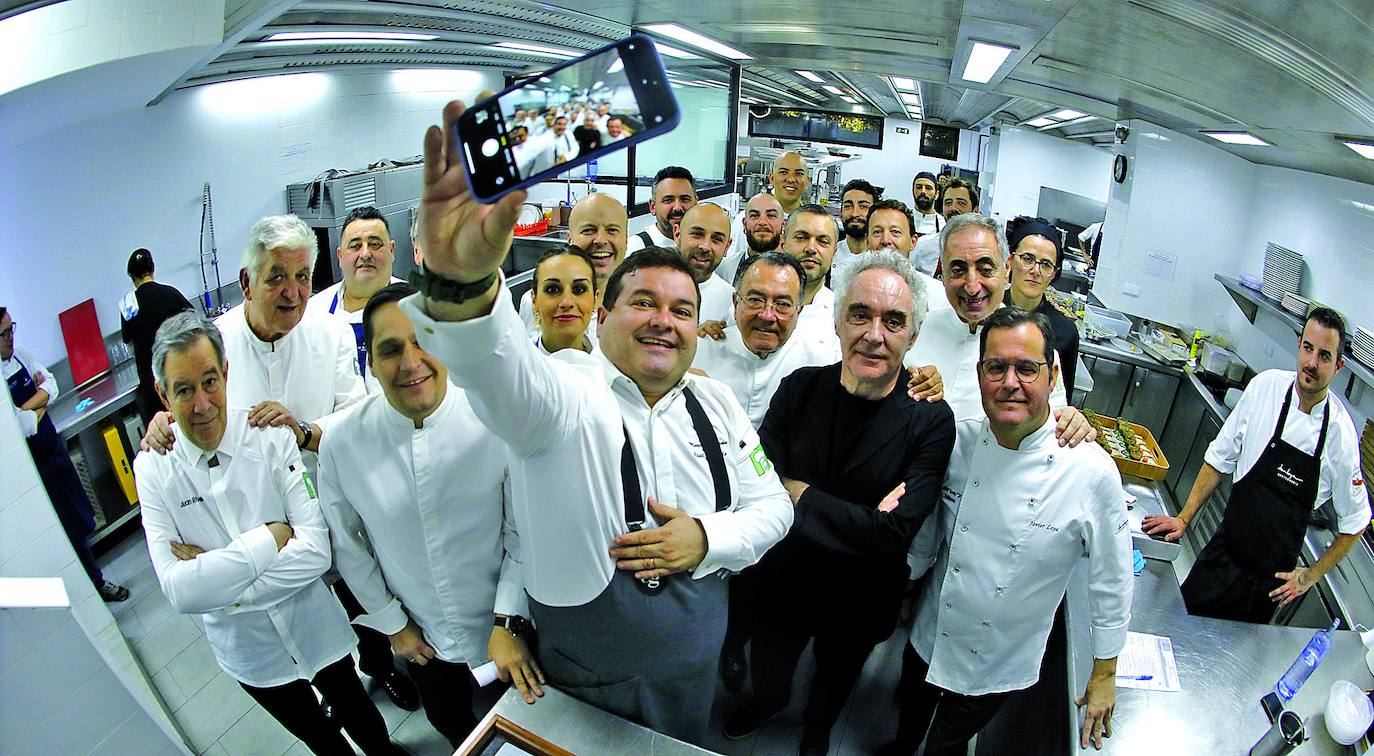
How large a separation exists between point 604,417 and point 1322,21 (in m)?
1.87

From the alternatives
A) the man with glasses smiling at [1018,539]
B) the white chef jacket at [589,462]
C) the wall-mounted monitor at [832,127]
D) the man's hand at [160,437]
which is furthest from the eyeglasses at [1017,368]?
the wall-mounted monitor at [832,127]

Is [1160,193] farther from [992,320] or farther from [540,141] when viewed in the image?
[540,141]

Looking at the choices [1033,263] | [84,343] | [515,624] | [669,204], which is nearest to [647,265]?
[515,624]

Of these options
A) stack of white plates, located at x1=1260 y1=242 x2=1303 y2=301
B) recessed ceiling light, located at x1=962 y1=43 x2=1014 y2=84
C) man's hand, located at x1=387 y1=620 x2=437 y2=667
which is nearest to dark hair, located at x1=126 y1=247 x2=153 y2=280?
man's hand, located at x1=387 y1=620 x2=437 y2=667

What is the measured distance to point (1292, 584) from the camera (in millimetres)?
3129

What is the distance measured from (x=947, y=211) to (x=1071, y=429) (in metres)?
4.10

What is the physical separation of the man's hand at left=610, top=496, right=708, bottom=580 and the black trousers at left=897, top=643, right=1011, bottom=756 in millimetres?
1339

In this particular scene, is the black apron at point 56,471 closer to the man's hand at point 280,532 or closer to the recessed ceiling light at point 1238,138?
the man's hand at point 280,532

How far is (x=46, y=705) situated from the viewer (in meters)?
1.80

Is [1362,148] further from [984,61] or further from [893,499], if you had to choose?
[893,499]

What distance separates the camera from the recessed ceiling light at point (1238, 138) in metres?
4.44

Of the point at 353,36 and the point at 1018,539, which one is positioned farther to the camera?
the point at 353,36

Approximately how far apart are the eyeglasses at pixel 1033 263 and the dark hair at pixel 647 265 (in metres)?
2.39

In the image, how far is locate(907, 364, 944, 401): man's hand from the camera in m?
2.20
